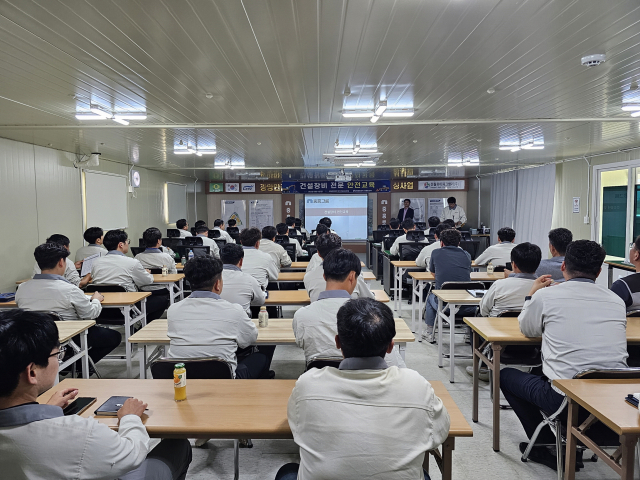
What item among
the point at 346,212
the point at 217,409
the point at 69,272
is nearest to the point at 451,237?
the point at 217,409

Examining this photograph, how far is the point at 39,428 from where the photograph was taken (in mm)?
1187

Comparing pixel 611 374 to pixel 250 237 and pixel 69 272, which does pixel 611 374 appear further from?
pixel 69 272

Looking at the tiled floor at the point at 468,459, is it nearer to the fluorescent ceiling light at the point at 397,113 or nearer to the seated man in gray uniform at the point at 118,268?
the seated man in gray uniform at the point at 118,268

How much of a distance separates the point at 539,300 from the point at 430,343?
2.84 meters

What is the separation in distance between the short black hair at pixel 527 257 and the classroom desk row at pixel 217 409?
5.73ft

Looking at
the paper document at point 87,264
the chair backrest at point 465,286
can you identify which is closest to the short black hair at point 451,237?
the chair backrest at point 465,286

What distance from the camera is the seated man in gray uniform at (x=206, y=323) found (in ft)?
7.73

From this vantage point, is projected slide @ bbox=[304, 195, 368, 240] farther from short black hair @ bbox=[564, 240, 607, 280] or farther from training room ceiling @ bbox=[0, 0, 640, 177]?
short black hair @ bbox=[564, 240, 607, 280]

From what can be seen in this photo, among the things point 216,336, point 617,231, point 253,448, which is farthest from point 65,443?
point 617,231

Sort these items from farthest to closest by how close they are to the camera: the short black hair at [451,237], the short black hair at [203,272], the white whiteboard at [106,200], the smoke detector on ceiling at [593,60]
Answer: the white whiteboard at [106,200], the short black hair at [451,237], the smoke detector on ceiling at [593,60], the short black hair at [203,272]

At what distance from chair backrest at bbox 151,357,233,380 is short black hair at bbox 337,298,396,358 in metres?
1.03

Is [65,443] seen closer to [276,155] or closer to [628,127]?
[628,127]

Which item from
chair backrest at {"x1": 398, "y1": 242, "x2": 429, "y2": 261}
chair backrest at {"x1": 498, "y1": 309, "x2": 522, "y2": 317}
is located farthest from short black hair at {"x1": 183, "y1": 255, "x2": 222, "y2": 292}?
chair backrest at {"x1": 398, "y1": 242, "x2": 429, "y2": 261}

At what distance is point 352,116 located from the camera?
199 inches
